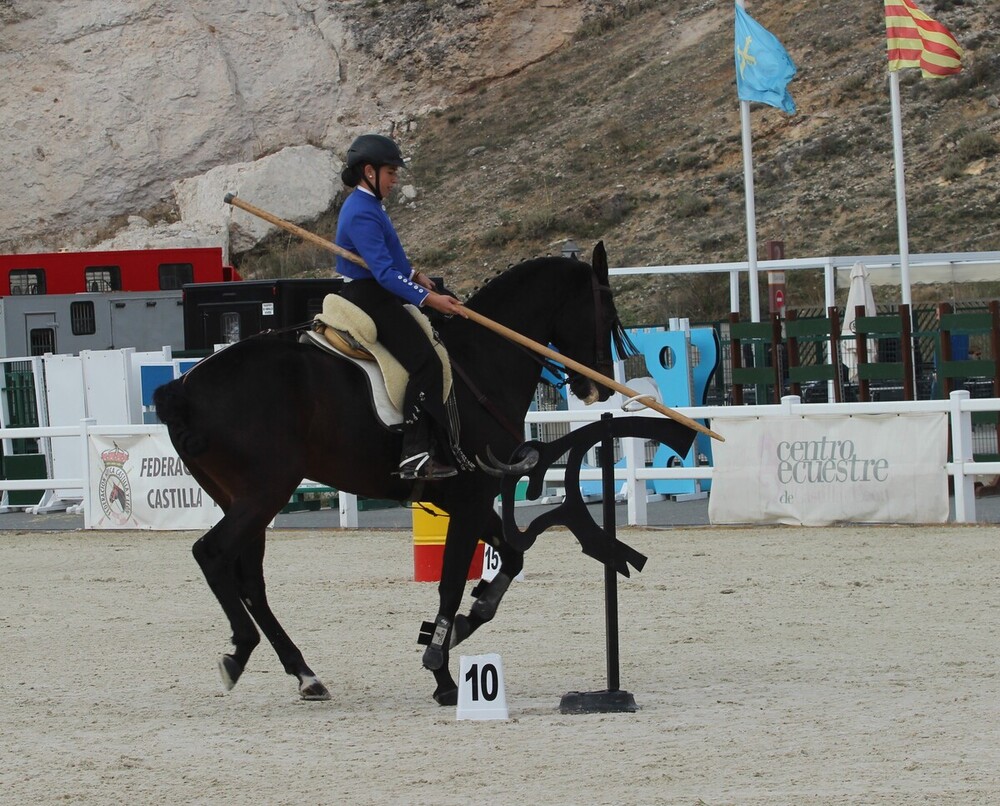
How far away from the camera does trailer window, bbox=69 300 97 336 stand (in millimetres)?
29188

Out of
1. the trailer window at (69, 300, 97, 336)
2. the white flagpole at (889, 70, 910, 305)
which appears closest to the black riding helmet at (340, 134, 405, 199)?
the white flagpole at (889, 70, 910, 305)

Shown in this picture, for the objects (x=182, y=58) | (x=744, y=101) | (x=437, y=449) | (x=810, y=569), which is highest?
(x=182, y=58)

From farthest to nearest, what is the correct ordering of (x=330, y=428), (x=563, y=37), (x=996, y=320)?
(x=563, y=37) → (x=996, y=320) → (x=330, y=428)

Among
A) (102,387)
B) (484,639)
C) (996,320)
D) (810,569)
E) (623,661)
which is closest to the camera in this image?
(623,661)

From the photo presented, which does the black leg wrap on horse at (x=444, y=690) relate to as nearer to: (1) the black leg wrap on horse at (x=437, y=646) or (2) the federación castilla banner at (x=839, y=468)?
(1) the black leg wrap on horse at (x=437, y=646)

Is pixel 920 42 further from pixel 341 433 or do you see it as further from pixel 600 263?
pixel 341 433

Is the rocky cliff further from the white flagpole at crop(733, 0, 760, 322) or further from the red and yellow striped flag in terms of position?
the red and yellow striped flag

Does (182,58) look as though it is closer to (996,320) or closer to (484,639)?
(996,320)

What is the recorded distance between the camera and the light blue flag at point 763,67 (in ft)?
80.8

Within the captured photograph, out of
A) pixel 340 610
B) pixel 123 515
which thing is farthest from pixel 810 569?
pixel 123 515

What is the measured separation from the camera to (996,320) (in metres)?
19.0

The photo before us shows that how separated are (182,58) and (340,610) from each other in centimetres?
4677

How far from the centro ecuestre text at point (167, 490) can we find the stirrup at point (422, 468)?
36.7ft

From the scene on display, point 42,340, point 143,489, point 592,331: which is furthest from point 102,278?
point 592,331
